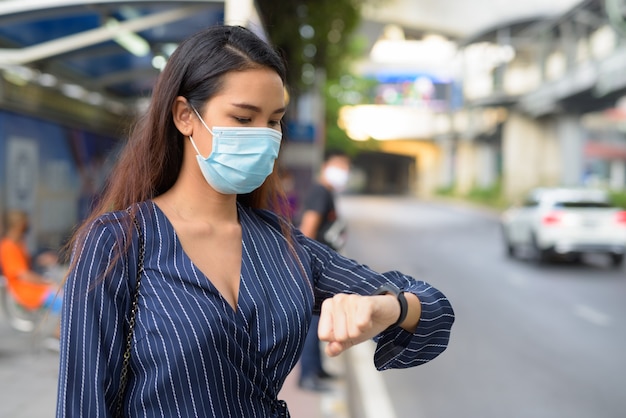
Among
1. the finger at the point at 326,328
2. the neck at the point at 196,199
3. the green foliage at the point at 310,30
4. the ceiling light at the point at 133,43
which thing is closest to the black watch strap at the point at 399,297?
the finger at the point at 326,328

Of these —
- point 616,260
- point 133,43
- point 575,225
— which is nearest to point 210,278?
point 133,43

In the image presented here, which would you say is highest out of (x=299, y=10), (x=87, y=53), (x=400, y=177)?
(x=299, y=10)

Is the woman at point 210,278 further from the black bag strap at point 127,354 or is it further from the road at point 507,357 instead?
the road at point 507,357

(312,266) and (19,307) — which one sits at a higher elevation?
(312,266)

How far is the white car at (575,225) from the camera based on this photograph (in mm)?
16469

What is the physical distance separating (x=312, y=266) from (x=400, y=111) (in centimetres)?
6457

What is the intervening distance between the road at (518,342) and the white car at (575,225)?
1.53ft

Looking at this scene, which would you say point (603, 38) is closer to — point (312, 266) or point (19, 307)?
point (19, 307)

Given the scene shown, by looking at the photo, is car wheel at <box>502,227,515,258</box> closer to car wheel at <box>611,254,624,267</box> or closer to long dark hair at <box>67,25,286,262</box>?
car wheel at <box>611,254,624,267</box>

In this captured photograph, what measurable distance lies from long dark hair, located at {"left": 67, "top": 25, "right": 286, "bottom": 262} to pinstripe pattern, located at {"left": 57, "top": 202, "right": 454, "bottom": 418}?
0.11 metres

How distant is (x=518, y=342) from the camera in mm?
9391

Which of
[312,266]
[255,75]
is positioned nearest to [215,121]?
[255,75]

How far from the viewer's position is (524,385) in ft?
24.1

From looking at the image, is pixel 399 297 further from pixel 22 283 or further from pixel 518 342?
pixel 518 342
